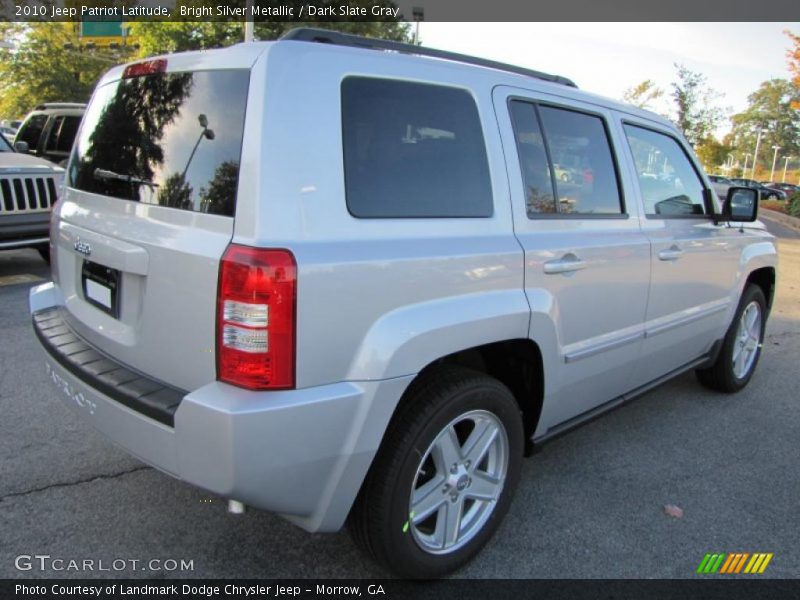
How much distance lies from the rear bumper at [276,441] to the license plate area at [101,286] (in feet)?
1.28

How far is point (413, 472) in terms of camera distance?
218 centimetres

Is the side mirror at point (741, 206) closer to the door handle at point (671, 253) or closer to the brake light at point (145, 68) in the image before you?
the door handle at point (671, 253)

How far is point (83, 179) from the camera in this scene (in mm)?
2680

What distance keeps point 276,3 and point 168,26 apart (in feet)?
13.0

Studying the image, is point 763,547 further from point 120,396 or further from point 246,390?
point 120,396

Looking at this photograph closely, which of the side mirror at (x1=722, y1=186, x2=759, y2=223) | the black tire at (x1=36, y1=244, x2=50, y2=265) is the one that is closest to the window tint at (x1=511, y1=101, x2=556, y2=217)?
the side mirror at (x1=722, y1=186, x2=759, y2=223)

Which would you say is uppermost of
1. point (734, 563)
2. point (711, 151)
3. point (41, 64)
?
point (41, 64)

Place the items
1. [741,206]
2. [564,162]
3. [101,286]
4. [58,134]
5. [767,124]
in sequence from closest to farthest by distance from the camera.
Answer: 1. [101,286]
2. [564,162]
3. [741,206]
4. [58,134]
5. [767,124]

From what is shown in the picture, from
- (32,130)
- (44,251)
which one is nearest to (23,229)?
(44,251)

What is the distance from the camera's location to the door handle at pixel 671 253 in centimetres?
334

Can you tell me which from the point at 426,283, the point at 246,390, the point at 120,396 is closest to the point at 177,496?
the point at 120,396

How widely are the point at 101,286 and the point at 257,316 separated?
912 millimetres

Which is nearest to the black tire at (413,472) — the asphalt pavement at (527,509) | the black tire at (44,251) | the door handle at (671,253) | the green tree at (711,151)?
the asphalt pavement at (527,509)

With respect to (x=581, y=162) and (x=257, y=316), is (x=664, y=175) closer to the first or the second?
(x=581, y=162)
